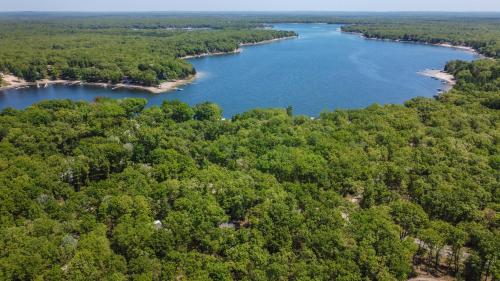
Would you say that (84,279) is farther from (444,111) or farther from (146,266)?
(444,111)

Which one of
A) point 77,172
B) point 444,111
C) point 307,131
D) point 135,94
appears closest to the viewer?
point 77,172

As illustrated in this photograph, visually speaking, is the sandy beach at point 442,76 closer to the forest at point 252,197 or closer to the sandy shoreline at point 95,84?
the forest at point 252,197

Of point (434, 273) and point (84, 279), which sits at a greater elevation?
point (84, 279)

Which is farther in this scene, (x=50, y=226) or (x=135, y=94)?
(x=135, y=94)

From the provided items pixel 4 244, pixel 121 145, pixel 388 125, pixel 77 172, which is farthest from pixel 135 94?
pixel 4 244

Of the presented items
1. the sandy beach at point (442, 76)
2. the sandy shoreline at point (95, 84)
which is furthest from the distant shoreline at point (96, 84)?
the sandy beach at point (442, 76)

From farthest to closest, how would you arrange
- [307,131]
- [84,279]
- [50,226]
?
[307,131] → [50,226] → [84,279]

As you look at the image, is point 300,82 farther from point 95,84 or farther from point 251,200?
point 251,200
